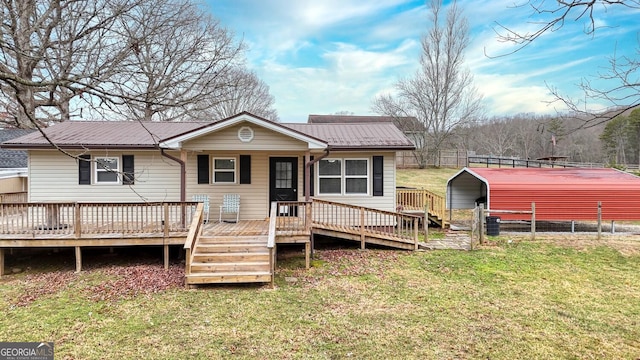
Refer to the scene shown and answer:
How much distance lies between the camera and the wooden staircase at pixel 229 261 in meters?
6.95

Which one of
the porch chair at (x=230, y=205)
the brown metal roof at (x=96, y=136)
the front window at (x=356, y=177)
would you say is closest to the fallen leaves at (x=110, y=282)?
the porch chair at (x=230, y=205)

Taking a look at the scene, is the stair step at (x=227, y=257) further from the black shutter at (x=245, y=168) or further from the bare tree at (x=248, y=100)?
the bare tree at (x=248, y=100)

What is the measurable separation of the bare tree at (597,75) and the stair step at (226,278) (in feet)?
19.7

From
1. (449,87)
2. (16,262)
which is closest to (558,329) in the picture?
(16,262)

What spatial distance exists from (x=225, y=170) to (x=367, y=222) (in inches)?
200

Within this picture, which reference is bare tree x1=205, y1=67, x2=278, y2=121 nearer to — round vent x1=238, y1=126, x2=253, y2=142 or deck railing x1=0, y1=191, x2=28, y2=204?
deck railing x1=0, y1=191, x2=28, y2=204

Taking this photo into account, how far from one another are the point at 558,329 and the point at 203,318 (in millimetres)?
5890

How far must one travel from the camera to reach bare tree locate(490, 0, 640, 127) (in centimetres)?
296

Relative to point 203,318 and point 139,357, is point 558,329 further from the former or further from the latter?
point 139,357

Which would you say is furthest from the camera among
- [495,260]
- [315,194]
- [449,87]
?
[449,87]

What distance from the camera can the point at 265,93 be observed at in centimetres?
3675

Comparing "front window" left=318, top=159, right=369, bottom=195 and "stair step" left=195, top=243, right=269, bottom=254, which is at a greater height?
"front window" left=318, top=159, right=369, bottom=195

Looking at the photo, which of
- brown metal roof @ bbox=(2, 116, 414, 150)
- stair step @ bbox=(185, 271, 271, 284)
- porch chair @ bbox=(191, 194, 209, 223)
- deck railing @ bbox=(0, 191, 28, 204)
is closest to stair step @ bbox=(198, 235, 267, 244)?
stair step @ bbox=(185, 271, 271, 284)

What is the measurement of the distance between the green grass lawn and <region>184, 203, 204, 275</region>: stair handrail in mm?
621
